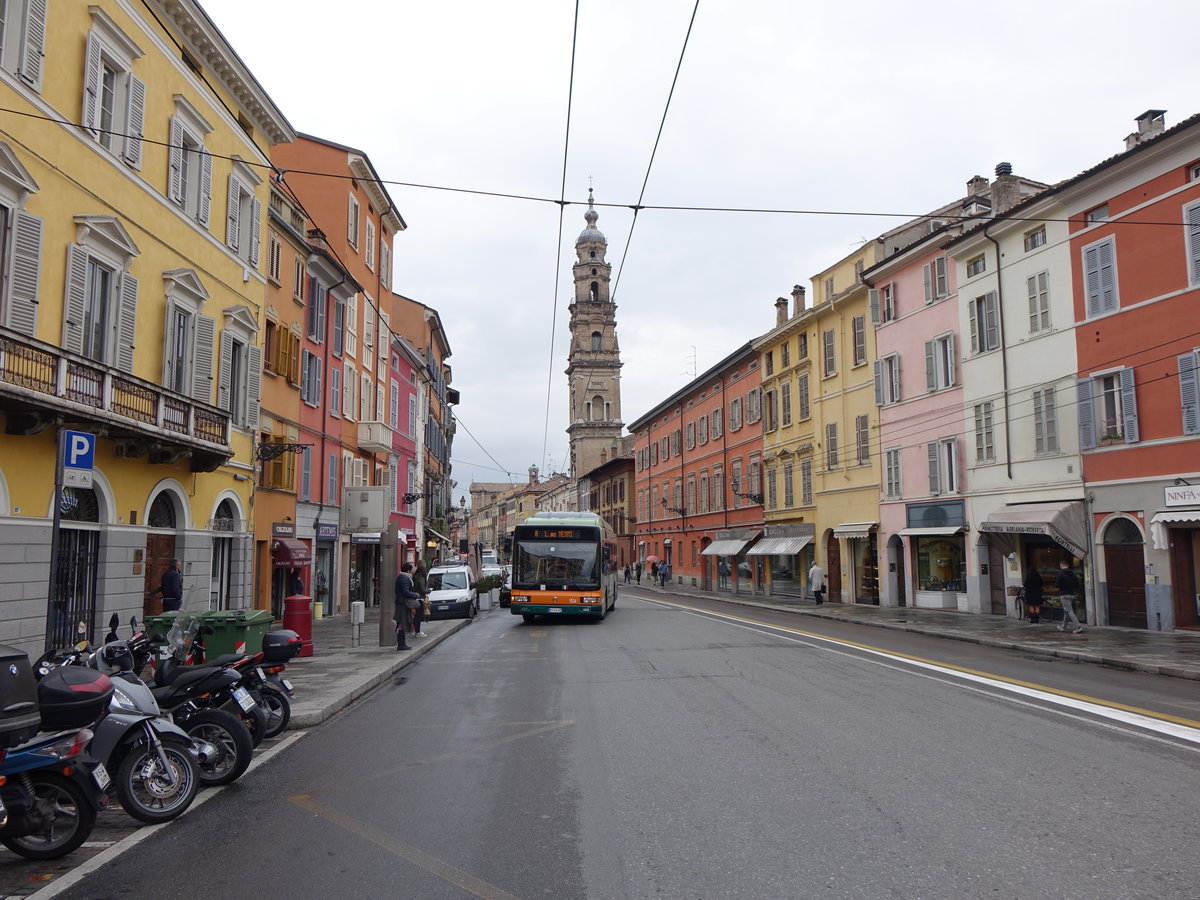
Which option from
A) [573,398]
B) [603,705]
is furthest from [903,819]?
[573,398]

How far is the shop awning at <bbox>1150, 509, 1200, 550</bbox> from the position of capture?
65.0ft

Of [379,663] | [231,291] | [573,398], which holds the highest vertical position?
[573,398]

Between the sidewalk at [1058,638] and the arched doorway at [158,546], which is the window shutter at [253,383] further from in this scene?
the sidewalk at [1058,638]

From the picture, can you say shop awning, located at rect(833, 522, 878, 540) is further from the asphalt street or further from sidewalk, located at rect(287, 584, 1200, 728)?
the asphalt street

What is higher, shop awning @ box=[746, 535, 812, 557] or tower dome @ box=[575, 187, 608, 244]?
tower dome @ box=[575, 187, 608, 244]

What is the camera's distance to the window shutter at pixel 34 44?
1298 cm

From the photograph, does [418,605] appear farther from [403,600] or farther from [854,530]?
[854,530]

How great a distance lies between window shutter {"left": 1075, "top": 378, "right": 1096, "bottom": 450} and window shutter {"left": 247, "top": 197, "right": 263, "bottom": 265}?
2088 centimetres

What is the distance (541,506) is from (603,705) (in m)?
118

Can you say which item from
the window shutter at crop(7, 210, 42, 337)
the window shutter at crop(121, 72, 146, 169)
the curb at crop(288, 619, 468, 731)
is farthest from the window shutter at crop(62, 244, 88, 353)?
the curb at crop(288, 619, 468, 731)

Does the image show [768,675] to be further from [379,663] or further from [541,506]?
[541,506]

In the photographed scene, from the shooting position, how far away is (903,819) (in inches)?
229

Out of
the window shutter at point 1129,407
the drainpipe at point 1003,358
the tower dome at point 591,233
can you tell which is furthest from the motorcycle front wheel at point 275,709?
the tower dome at point 591,233

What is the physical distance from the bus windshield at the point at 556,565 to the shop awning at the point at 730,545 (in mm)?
20658
